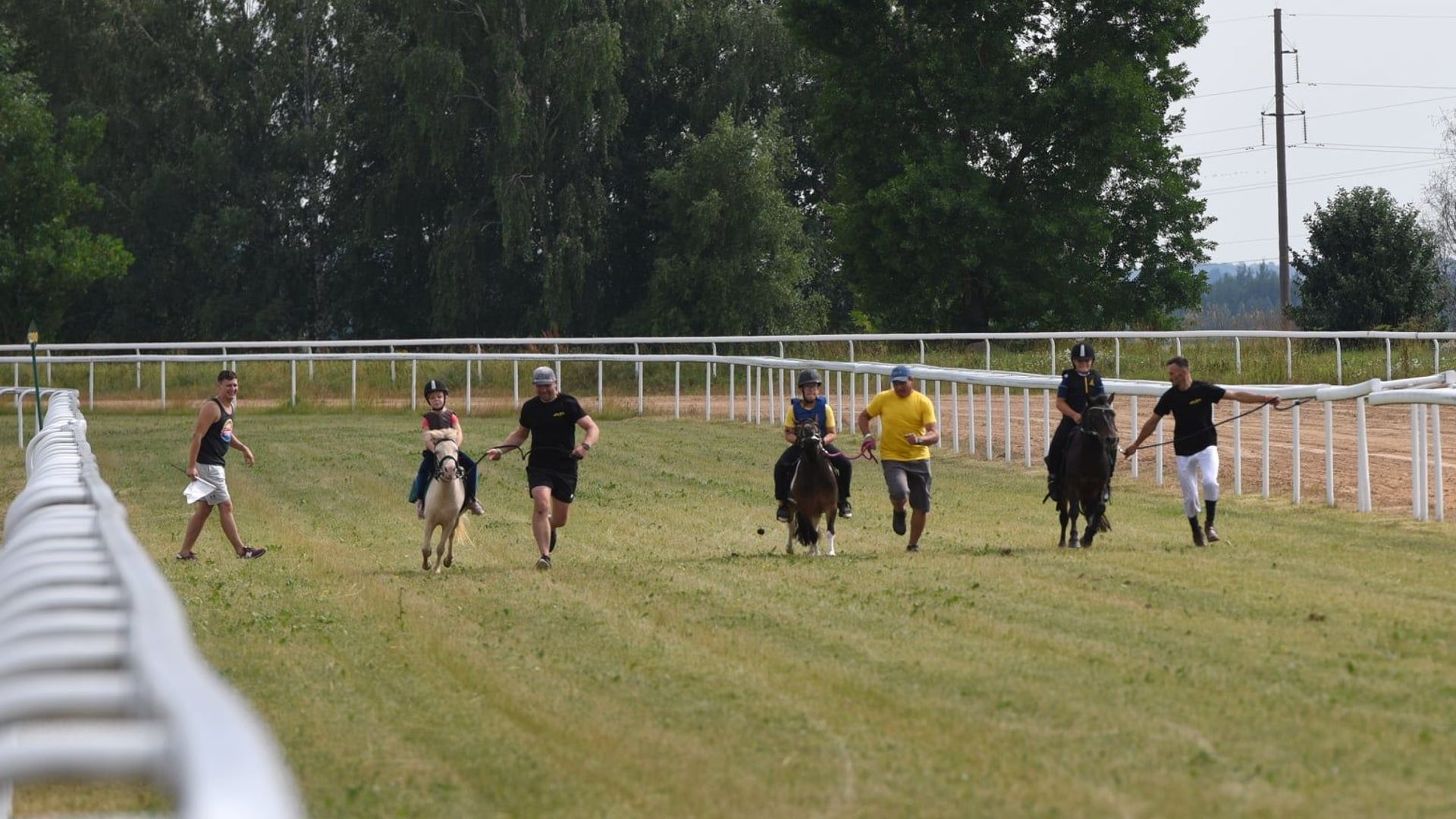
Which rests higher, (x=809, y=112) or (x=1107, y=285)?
(x=809, y=112)

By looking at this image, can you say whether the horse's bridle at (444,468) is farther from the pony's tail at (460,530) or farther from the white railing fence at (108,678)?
the white railing fence at (108,678)

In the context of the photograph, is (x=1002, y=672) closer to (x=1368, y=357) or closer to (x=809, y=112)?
(x=1368, y=357)

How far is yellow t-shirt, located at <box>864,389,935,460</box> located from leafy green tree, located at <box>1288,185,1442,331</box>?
29942 millimetres

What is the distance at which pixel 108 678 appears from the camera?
16.2 feet

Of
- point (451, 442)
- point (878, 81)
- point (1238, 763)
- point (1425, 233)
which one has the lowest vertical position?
point (1238, 763)

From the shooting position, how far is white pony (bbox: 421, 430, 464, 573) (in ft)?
46.9

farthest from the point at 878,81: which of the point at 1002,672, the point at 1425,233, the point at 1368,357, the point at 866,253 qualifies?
the point at 1002,672

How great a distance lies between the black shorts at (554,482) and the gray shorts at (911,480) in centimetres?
237

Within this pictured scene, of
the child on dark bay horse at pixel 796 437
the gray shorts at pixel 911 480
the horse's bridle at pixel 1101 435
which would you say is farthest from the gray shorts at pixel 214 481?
the horse's bridle at pixel 1101 435

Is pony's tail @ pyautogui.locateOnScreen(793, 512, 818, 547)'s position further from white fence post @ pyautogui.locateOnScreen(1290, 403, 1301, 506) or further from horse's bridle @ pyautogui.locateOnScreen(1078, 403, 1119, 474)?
white fence post @ pyautogui.locateOnScreen(1290, 403, 1301, 506)

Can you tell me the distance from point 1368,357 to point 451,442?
77.3 feet

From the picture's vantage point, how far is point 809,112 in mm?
55406

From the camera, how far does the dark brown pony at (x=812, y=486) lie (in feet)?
49.7

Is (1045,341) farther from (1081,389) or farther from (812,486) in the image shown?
(812,486)
